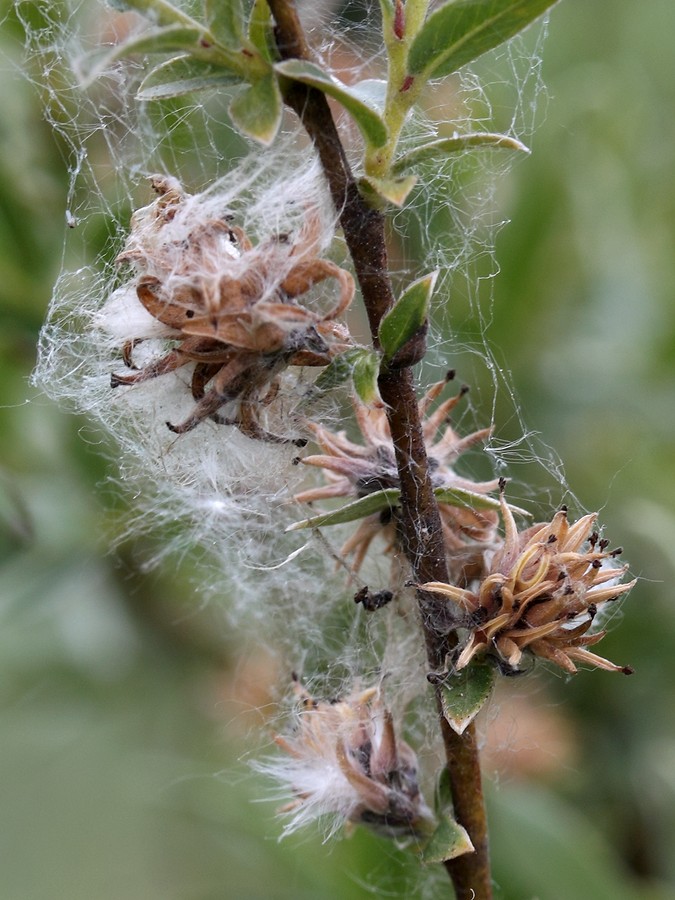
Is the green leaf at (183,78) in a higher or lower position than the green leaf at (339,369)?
higher

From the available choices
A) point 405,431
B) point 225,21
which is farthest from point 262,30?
point 405,431

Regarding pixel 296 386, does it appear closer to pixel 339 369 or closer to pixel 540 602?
pixel 339 369

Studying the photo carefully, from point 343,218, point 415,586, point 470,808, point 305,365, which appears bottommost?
point 470,808

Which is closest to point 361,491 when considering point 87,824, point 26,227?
point 26,227

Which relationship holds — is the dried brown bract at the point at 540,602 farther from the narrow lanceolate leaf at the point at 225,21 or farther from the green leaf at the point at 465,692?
the narrow lanceolate leaf at the point at 225,21

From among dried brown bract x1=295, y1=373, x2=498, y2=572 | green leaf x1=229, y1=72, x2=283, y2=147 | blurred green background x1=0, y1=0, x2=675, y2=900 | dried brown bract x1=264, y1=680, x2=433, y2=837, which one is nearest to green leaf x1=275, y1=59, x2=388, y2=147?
green leaf x1=229, y1=72, x2=283, y2=147

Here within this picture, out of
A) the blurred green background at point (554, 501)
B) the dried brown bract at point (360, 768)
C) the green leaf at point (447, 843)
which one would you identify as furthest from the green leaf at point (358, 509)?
the blurred green background at point (554, 501)

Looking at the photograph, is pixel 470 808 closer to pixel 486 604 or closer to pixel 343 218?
pixel 486 604
